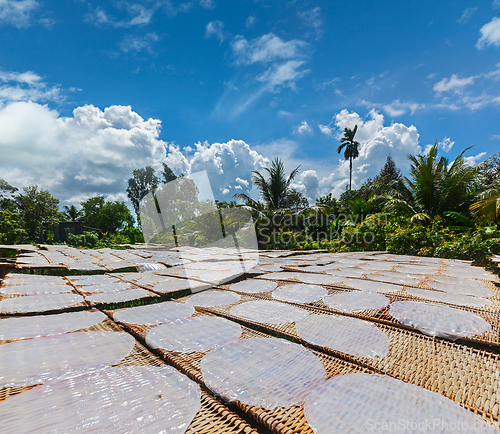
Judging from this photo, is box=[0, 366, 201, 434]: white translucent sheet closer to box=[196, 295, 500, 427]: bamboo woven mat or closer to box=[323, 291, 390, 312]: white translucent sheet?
box=[196, 295, 500, 427]: bamboo woven mat

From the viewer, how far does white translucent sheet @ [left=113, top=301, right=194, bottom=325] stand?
104cm

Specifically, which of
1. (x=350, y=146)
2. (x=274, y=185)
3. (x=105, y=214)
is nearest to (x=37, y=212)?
(x=274, y=185)

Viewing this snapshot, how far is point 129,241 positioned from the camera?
11.0m

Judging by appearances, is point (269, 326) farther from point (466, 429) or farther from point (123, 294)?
point (123, 294)

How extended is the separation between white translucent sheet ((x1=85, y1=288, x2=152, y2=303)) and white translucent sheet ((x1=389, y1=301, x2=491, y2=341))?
1.53 m

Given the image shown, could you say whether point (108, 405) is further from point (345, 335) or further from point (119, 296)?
point (119, 296)

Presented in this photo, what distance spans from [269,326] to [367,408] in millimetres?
489

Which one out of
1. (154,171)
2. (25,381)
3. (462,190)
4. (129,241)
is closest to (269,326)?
(25,381)

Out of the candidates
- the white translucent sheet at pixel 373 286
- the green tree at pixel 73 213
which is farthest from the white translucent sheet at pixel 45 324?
the green tree at pixel 73 213

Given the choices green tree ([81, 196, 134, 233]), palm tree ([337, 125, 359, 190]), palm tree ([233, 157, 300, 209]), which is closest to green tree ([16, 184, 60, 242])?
palm tree ([233, 157, 300, 209])

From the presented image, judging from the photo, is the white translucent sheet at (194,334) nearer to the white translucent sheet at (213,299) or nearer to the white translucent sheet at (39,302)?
the white translucent sheet at (213,299)

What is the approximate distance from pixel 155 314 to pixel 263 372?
70 cm

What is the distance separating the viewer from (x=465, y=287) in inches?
60.2

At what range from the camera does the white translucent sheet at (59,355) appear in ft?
2.11
